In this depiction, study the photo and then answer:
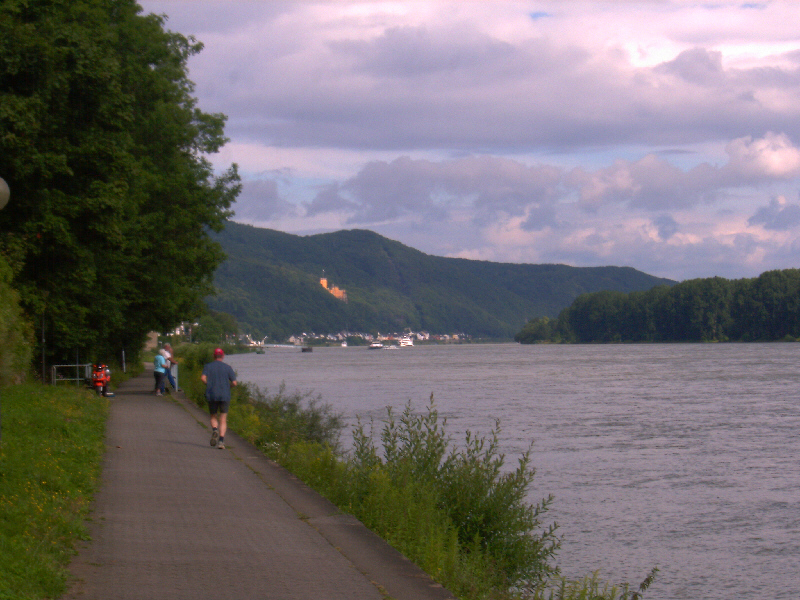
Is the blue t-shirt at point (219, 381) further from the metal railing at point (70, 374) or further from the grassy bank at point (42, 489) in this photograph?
the metal railing at point (70, 374)

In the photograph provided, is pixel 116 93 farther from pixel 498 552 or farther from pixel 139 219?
pixel 498 552

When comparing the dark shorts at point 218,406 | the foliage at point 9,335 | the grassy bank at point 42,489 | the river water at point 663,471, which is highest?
the foliage at point 9,335

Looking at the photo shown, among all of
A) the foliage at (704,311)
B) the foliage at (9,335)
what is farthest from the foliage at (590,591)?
the foliage at (704,311)

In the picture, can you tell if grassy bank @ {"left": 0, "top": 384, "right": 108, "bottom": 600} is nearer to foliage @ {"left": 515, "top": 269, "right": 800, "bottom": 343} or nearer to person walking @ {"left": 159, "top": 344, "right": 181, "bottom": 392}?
person walking @ {"left": 159, "top": 344, "right": 181, "bottom": 392}

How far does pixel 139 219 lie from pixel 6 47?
31.4ft

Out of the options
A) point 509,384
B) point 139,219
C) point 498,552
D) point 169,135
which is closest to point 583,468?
point 498,552

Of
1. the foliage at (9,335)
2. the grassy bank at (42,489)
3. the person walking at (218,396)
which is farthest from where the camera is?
the foliage at (9,335)

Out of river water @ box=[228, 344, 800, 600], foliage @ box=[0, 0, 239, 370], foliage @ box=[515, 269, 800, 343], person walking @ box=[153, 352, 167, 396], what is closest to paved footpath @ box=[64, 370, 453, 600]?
river water @ box=[228, 344, 800, 600]

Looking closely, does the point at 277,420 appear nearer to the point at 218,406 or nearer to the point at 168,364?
the point at 218,406

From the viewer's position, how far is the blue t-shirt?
51.4 ft

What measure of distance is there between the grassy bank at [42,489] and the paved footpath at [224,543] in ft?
0.70

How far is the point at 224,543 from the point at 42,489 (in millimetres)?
2540

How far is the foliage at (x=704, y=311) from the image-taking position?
142 meters

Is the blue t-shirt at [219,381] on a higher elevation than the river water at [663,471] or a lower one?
higher
